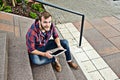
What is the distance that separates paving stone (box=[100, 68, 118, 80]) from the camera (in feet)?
10.0

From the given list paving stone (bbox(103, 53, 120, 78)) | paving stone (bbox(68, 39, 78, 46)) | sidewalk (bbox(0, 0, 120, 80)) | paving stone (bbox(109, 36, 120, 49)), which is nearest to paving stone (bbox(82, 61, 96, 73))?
sidewalk (bbox(0, 0, 120, 80))

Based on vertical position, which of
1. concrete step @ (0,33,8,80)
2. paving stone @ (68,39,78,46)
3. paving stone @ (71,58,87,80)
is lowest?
paving stone @ (71,58,87,80)

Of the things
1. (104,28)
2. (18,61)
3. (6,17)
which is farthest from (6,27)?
(104,28)

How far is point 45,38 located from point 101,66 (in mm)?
1284

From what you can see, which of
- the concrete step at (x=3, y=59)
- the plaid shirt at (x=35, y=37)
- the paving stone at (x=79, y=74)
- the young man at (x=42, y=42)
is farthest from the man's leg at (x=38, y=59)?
the paving stone at (x=79, y=74)

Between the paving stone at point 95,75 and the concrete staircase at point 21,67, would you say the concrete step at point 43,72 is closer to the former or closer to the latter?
the concrete staircase at point 21,67

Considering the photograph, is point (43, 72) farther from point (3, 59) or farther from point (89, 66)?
point (89, 66)

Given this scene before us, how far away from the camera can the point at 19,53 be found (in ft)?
9.51

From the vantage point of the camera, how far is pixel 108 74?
3.12 m

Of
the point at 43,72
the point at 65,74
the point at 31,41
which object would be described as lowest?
the point at 65,74

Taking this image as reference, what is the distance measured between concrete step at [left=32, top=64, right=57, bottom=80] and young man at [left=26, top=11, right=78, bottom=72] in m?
0.08

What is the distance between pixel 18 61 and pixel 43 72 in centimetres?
43

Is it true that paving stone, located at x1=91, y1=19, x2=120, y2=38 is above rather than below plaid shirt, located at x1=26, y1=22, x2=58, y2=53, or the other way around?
below

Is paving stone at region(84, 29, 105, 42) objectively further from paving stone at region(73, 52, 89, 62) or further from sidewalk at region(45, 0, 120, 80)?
paving stone at region(73, 52, 89, 62)
